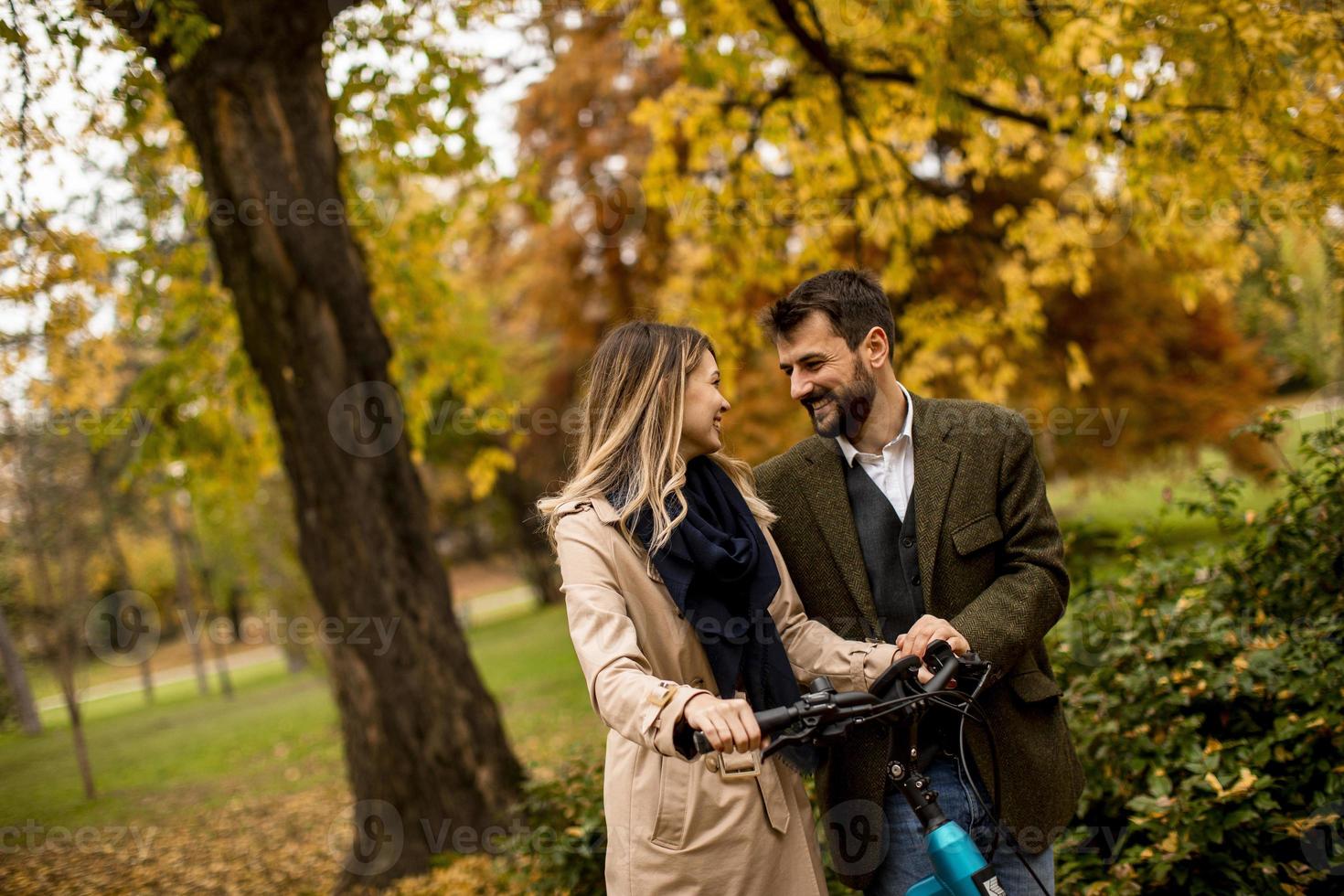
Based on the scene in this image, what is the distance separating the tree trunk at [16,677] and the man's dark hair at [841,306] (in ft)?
28.6

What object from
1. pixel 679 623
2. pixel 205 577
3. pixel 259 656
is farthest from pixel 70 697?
pixel 259 656

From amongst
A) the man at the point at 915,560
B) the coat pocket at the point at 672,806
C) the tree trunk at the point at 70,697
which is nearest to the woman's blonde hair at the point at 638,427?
the man at the point at 915,560

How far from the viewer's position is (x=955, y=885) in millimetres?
2238

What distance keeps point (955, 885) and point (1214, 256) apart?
18.1ft

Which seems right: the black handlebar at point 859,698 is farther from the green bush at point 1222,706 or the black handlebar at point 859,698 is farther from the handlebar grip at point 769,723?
the green bush at point 1222,706

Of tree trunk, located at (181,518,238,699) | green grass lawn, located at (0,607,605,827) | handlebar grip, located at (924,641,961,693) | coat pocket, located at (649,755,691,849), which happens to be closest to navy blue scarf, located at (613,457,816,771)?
coat pocket, located at (649,755,691,849)

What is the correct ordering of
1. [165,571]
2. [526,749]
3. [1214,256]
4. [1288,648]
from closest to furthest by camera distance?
1. [1288,648]
2. [1214,256]
3. [526,749]
4. [165,571]

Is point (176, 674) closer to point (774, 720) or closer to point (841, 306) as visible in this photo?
point (841, 306)

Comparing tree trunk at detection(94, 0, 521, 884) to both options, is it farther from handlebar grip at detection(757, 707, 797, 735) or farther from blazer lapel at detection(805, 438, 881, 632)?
handlebar grip at detection(757, 707, 797, 735)

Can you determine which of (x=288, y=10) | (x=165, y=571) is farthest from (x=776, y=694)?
(x=165, y=571)

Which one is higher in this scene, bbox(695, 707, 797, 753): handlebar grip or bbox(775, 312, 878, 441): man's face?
bbox(775, 312, 878, 441): man's face

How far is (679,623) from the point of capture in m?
2.47

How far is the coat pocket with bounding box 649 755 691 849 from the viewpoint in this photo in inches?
90.4

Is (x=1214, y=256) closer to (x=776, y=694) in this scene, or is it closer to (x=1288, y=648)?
(x=1288, y=648)
